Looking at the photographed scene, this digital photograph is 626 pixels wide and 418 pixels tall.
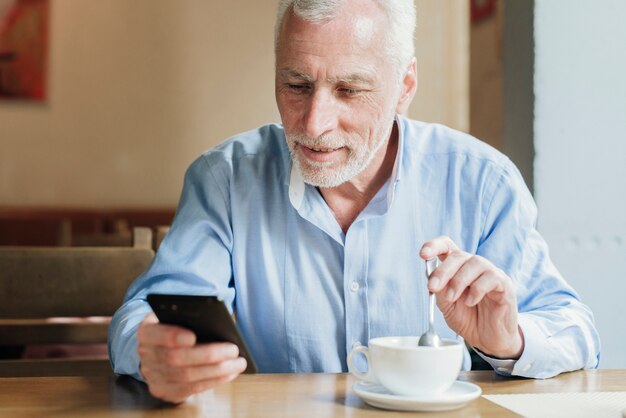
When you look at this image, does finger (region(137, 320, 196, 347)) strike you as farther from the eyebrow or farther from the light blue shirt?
the eyebrow

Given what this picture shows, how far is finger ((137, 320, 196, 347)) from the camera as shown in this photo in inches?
39.0

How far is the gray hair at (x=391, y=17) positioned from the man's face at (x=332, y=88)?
15mm

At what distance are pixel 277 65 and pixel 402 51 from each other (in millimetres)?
230

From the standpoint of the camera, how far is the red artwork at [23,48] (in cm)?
676

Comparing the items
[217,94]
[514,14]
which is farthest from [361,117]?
[217,94]

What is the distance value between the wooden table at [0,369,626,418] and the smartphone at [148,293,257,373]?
90mm

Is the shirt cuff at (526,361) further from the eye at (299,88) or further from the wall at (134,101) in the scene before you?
the wall at (134,101)

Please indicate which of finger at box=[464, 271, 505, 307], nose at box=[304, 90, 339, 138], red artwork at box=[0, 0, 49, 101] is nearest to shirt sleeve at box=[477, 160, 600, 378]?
finger at box=[464, 271, 505, 307]

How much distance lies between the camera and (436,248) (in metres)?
1.18

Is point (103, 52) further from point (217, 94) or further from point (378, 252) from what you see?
point (378, 252)

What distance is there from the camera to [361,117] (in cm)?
145

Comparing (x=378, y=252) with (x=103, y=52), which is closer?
(x=378, y=252)

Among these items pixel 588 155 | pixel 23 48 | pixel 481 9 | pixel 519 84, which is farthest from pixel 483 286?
pixel 23 48

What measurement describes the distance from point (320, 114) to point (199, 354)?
1.74 feet
